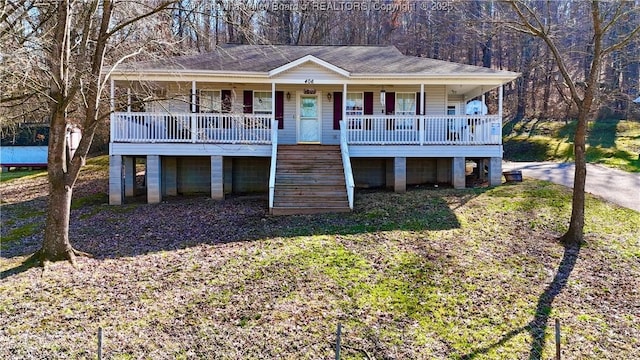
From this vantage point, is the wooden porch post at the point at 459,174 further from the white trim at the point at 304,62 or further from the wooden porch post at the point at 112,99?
the wooden porch post at the point at 112,99

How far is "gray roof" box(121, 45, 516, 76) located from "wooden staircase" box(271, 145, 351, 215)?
3088 millimetres

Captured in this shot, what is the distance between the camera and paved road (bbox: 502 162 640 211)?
41.7 ft

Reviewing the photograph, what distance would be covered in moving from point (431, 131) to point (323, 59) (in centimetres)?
532

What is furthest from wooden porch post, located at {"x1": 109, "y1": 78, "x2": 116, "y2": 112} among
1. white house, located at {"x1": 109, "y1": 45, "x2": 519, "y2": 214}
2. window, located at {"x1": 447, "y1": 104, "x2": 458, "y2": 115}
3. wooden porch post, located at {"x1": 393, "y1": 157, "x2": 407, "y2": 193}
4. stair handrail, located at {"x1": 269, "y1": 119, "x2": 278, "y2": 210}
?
window, located at {"x1": 447, "y1": 104, "x2": 458, "y2": 115}

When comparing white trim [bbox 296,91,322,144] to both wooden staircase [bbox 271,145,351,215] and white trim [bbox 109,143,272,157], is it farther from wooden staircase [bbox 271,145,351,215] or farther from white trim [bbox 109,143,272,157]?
white trim [bbox 109,143,272,157]

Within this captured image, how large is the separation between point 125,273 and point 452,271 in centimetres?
577

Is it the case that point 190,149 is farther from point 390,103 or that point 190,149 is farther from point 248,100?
point 390,103

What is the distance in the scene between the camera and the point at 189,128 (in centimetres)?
1320

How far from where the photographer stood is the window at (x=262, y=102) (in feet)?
52.8

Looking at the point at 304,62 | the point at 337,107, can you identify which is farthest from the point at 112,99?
the point at 337,107

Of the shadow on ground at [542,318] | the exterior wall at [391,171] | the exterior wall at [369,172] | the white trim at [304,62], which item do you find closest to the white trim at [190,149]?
the white trim at [304,62]

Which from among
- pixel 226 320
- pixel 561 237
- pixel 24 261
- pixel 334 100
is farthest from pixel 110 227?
pixel 561 237

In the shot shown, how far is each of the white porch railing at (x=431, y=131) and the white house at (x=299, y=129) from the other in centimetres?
3

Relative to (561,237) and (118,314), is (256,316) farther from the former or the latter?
(561,237)
